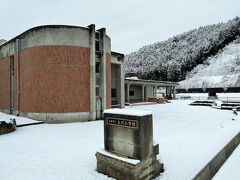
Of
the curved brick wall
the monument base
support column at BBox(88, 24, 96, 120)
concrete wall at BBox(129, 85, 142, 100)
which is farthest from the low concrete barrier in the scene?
concrete wall at BBox(129, 85, 142, 100)

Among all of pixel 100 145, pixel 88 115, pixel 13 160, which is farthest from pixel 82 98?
pixel 13 160

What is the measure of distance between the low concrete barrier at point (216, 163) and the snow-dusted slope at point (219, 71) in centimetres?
9881

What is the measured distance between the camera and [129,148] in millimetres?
5793

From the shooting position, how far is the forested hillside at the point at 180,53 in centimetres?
12344

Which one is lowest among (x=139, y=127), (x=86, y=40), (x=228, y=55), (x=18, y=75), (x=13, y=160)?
(x=13, y=160)

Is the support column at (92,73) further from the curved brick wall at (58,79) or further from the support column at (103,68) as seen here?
the support column at (103,68)

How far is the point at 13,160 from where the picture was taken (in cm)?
741

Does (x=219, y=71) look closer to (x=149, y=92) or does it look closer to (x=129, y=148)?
(x=149, y=92)

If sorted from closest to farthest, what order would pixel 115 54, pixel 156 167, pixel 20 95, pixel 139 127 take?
pixel 139 127, pixel 156 167, pixel 20 95, pixel 115 54

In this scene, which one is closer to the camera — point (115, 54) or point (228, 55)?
point (115, 54)

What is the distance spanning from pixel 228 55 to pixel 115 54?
11877cm

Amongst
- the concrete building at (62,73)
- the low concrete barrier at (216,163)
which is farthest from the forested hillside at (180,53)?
the low concrete barrier at (216,163)

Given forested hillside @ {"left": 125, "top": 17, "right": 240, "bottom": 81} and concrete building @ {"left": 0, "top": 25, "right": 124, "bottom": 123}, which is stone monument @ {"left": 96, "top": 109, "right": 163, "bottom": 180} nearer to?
concrete building @ {"left": 0, "top": 25, "right": 124, "bottom": 123}

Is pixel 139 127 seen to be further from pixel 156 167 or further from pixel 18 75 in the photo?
pixel 18 75
